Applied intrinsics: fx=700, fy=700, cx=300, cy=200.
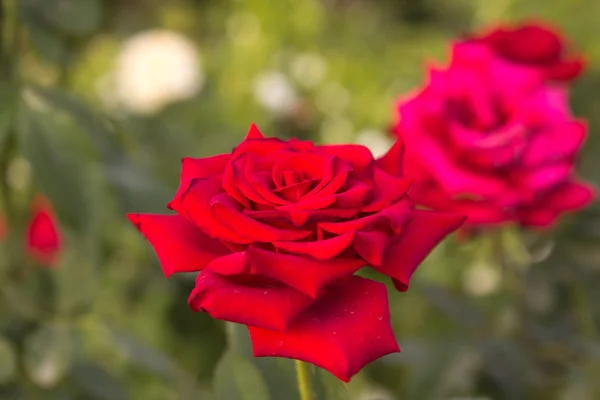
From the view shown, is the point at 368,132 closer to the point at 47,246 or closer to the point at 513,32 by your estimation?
the point at 513,32

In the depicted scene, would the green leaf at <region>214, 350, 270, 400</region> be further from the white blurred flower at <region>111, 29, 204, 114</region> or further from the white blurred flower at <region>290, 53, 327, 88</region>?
the white blurred flower at <region>290, 53, 327, 88</region>

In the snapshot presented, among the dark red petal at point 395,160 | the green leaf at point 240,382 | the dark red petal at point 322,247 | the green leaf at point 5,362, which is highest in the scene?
the dark red petal at point 395,160

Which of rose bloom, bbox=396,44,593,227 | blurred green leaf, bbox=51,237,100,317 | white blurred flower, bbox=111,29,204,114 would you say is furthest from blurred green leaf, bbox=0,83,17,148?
white blurred flower, bbox=111,29,204,114

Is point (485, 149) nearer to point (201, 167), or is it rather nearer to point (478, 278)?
point (201, 167)

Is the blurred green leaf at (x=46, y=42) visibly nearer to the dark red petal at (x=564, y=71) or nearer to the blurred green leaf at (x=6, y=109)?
the blurred green leaf at (x=6, y=109)

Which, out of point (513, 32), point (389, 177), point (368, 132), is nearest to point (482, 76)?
point (513, 32)

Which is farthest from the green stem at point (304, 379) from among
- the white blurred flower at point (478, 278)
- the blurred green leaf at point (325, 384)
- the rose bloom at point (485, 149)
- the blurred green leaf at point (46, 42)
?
the white blurred flower at point (478, 278)
